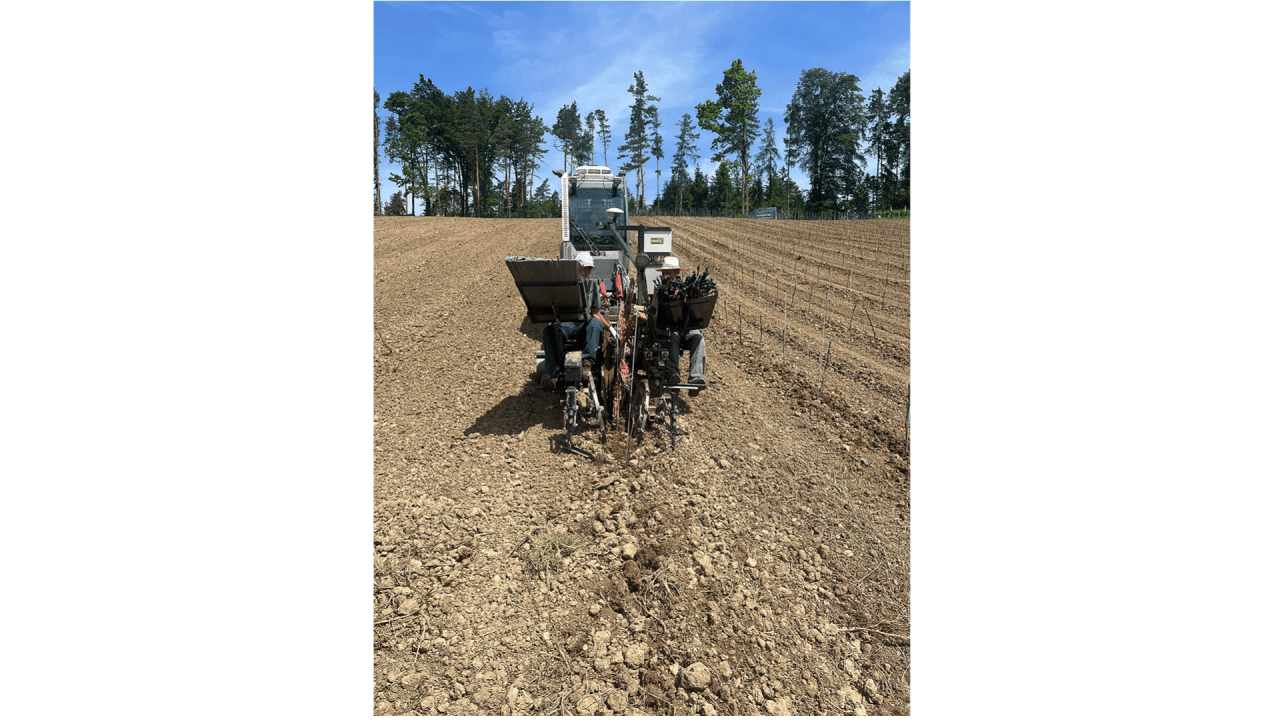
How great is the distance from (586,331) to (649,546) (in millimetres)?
2123

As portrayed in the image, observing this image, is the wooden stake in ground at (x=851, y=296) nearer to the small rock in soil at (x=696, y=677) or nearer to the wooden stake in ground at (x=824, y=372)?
the wooden stake in ground at (x=824, y=372)

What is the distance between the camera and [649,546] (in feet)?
11.1

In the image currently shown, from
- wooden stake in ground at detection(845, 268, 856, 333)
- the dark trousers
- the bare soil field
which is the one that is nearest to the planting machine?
the dark trousers

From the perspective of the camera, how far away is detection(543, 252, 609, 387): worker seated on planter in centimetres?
452

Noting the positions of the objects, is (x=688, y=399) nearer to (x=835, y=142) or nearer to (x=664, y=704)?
(x=664, y=704)

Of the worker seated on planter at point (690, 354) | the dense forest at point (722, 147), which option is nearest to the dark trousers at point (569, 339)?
the worker seated on planter at point (690, 354)

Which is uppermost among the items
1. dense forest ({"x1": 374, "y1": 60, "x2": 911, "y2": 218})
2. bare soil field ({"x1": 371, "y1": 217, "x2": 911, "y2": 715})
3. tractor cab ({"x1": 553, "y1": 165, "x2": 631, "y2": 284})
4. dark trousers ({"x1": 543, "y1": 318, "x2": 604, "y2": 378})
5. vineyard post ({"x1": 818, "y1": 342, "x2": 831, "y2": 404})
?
dense forest ({"x1": 374, "y1": 60, "x2": 911, "y2": 218})

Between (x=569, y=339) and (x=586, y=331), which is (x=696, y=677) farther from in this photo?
(x=569, y=339)

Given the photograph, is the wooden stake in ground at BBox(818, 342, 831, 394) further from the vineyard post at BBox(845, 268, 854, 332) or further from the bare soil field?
the vineyard post at BBox(845, 268, 854, 332)

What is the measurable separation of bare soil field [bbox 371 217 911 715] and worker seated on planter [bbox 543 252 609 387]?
2.40 feet

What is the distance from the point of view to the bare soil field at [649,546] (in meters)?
2.45

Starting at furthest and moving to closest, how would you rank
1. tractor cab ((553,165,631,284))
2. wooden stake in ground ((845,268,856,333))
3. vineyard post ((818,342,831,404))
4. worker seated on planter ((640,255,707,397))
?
wooden stake in ground ((845,268,856,333)) → tractor cab ((553,165,631,284)) → vineyard post ((818,342,831,404)) → worker seated on planter ((640,255,707,397))

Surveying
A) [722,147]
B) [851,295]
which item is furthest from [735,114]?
[851,295]

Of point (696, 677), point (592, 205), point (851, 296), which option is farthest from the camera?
point (851, 296)
